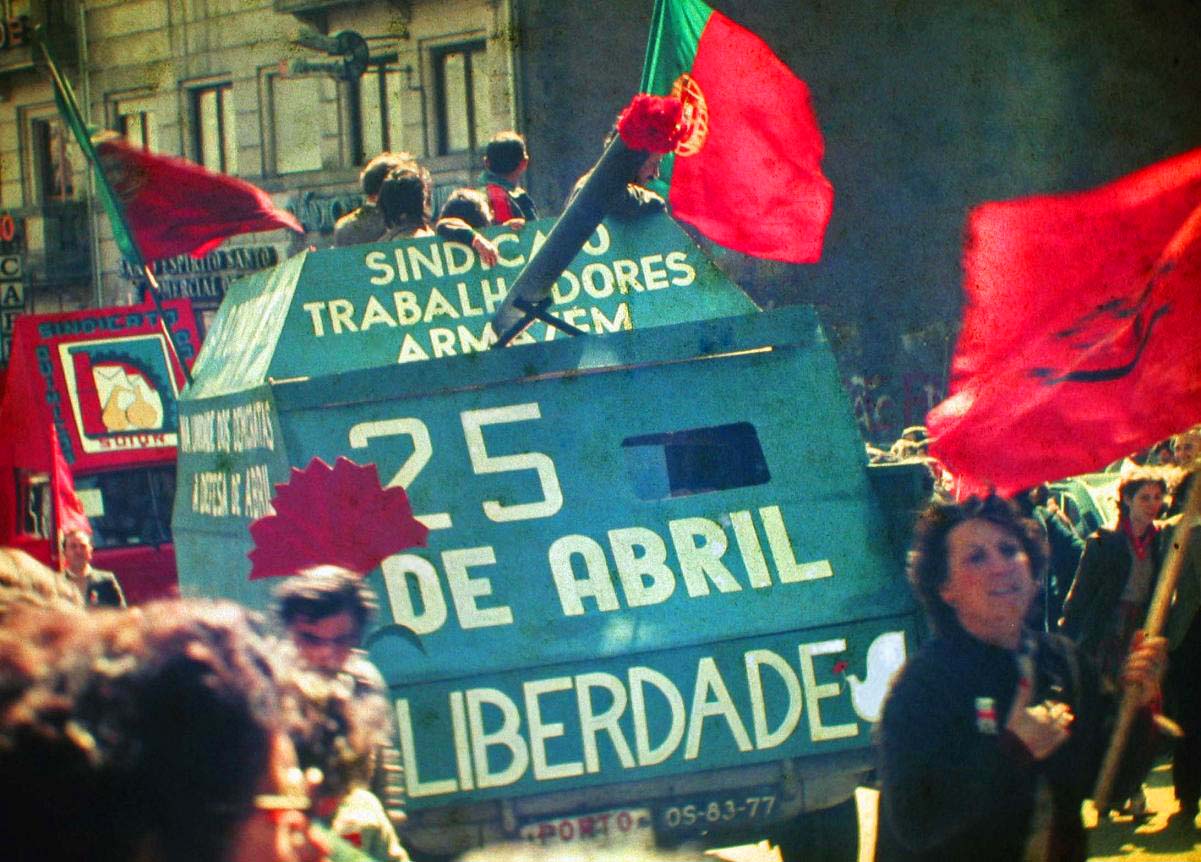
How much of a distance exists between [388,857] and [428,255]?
12.5 ft

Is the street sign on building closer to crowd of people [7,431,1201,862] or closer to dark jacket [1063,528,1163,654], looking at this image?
dark jacket [1063,528,1163,654]

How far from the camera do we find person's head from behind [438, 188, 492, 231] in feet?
24.4

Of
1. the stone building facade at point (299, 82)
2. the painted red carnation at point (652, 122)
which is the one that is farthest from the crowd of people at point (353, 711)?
the stone building facade at point (299, 82)

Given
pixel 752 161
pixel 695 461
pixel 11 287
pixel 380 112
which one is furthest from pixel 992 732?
pixel 11 287

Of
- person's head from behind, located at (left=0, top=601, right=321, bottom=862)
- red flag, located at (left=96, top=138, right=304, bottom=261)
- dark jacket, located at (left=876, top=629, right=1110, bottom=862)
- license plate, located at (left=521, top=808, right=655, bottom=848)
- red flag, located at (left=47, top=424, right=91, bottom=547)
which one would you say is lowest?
license plate, located at (left=521, top=808, right=655, bottom=848)

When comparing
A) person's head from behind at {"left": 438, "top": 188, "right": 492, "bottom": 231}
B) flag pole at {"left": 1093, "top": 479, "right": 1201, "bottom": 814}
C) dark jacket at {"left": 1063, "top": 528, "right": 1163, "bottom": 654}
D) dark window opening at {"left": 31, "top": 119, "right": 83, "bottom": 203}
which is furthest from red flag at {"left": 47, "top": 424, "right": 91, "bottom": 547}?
dark window opening at {"left": 31, "top": 119, "right": 83, "bottom": 203}

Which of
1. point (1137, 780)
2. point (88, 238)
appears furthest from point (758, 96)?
point (88, 238)

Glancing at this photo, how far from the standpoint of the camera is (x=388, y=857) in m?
3.29

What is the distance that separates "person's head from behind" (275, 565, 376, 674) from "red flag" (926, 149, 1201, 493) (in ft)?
4.85

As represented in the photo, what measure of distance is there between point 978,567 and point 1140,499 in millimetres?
4259

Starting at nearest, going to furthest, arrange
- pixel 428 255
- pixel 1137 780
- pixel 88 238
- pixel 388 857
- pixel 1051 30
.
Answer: pixel 388 857, pixel 1137 780, pixel 428 255, pixel 1051 30, pixel 88 238

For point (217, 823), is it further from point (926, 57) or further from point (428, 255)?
point (926, 57)

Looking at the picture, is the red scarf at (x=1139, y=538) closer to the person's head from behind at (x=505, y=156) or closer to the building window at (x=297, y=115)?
the person's head from behind at (x=505, y=156)

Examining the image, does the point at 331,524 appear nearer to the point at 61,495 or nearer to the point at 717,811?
the point at 717,811
